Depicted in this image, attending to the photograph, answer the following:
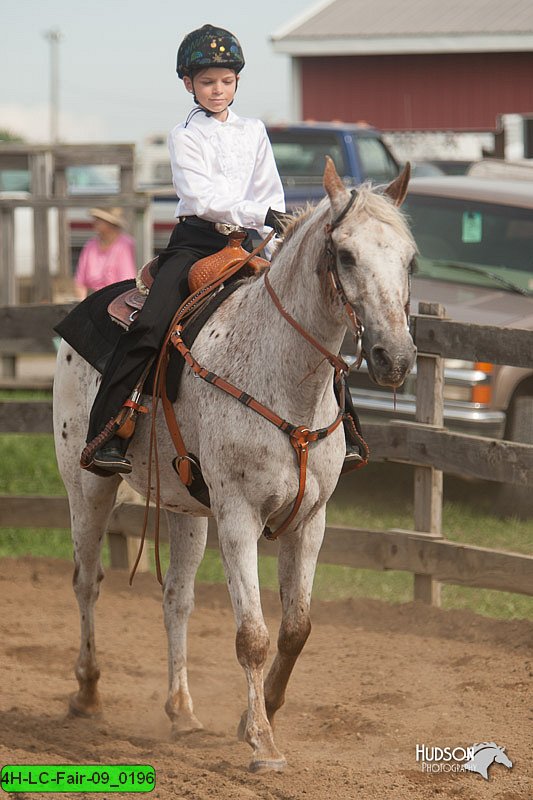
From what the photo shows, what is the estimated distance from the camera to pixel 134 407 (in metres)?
5.01

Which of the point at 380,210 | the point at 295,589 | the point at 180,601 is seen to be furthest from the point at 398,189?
the point at 180,601

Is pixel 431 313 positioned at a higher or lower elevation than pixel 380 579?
higher

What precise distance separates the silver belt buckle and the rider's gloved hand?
170 millimetres

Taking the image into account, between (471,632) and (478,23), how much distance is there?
2194cm

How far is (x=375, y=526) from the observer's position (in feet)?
28.0

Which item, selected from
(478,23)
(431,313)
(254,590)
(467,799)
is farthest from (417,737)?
(478,23)

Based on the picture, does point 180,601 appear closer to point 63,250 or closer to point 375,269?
point 375,269

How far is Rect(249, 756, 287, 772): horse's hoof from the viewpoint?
14.6 ft

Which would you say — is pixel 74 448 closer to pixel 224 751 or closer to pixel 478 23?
pixel 224 751

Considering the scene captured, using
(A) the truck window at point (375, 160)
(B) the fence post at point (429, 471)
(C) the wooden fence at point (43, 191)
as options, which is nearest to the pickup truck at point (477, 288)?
(B) the fence post at point (429, 471)

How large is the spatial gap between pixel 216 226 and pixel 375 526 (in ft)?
12.8

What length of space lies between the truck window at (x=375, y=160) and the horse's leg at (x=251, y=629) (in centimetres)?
1172

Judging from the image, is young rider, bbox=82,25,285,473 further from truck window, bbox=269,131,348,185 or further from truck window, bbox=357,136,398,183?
truck window, bbox=357,136,398,183

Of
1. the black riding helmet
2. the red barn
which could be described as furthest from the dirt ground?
the red barn
